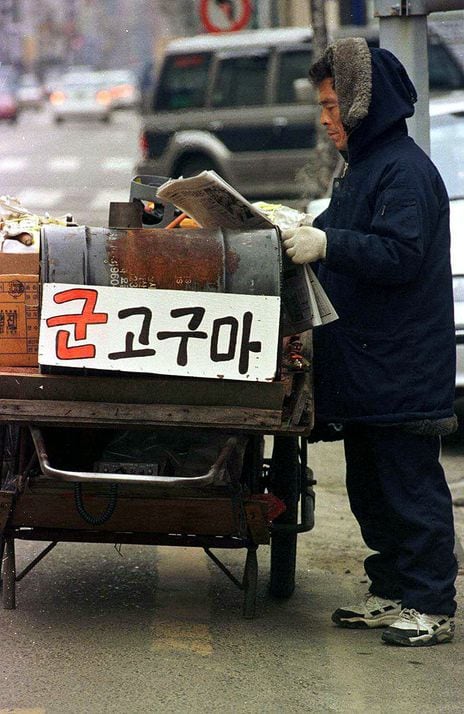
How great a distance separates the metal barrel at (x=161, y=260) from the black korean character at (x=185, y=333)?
0.07 metres

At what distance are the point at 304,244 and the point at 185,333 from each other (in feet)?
1.55

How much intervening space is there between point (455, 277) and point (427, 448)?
10.5ft

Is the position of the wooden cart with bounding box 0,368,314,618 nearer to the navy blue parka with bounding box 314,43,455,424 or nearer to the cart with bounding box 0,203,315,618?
the cart with bounding box 0,203,315,618

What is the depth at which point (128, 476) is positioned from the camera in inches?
164

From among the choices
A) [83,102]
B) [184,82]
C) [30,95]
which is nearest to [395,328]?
[184,82]

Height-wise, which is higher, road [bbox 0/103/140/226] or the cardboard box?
the cardboard box

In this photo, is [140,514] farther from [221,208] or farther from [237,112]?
[237,112]

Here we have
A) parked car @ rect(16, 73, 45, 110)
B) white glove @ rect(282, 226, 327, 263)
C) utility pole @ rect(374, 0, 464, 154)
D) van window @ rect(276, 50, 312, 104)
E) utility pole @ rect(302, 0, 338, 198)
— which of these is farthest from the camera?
parked car @ rect(16, 73, 45, 110)

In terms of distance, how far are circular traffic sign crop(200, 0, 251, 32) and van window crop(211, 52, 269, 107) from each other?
8.88 ft

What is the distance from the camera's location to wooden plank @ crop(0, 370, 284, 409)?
4148 mm

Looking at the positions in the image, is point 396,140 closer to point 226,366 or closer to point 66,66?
point 226,366

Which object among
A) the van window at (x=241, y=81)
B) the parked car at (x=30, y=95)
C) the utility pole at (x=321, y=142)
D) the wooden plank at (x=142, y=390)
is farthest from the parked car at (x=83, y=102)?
the wooden plank at (x=142, y=390)

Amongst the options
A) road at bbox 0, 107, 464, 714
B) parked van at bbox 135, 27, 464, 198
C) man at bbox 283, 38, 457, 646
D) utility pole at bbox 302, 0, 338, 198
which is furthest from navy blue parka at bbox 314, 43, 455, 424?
parked van at bbox 135, 27, 464, 198

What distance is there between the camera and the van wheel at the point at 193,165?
61.9 feet
